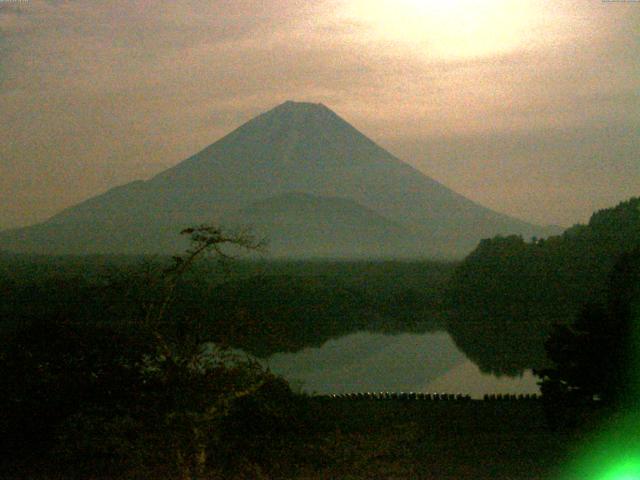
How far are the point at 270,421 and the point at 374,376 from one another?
828cm

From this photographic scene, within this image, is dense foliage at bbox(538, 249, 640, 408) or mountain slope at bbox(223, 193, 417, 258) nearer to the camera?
dense foliage at bbox(538, 249, 640, 408)

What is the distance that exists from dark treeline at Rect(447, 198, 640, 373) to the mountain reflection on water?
1719mm

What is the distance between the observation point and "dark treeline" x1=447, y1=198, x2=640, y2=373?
21.8 m

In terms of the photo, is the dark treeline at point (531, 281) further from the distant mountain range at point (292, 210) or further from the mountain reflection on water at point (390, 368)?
the distant mountain range at point (292, 210)

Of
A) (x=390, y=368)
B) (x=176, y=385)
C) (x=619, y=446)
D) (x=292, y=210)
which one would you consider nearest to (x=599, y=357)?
(x=619, y=446)

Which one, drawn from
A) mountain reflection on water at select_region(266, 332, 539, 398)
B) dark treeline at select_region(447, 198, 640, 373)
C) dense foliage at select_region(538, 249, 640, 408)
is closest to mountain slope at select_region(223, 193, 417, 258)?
dark treeline at select_region(447, 198, 640, 373)

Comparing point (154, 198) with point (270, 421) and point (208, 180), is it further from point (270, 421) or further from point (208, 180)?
point (270, 421)

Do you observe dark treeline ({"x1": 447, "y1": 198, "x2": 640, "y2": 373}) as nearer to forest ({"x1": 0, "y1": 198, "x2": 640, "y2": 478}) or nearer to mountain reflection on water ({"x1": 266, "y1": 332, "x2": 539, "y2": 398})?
mountain reflection on water ({"x1": 266, "y1": 332, "x2": 539, "y2": 398})

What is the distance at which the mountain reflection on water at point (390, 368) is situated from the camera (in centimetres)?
1366

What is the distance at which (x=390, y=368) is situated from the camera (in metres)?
16.5

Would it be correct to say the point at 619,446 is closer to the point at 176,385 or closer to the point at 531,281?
the point at 176,385

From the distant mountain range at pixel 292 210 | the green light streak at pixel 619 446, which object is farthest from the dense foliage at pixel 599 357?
the distant mountain range at pixel 292 210

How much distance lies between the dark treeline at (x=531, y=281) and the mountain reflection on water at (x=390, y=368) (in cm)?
172

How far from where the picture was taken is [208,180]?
82.6 meters
